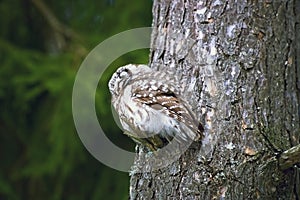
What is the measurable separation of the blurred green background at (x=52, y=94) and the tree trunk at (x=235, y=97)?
3.01 ft

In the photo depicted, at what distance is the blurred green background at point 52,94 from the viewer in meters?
2.73

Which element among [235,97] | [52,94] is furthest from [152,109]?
[52,94]

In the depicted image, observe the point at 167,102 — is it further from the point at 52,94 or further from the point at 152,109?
the point at 52,94

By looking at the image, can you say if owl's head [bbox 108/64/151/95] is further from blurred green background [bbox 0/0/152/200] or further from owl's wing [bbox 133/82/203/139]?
blurred green background [bbox 0/0/152/200]

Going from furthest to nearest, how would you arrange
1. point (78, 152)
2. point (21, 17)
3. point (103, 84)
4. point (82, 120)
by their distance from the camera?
point (21, 17) < point (78, 152) < point (103, 84) < point (82, 120)

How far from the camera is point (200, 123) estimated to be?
5.24 feet

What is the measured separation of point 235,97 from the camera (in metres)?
1.60

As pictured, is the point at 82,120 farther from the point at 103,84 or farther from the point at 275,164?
the point at 275,164

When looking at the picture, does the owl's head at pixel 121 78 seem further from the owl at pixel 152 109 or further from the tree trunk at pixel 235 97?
the tree trunk at pixel 235 97

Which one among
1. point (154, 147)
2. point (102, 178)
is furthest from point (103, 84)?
point (154, 147)

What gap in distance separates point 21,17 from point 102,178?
32.2 inches

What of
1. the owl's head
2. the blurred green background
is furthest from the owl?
the blurred green background

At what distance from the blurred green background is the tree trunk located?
916 millimetres

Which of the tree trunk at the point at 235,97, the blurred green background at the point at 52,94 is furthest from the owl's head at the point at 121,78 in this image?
the blurred green background at the point at 52,94
